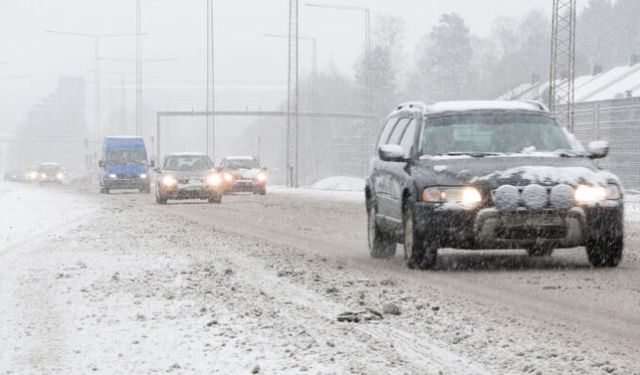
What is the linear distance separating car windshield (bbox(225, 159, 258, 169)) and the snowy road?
31.4 m

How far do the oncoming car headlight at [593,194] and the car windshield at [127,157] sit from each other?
41.4m

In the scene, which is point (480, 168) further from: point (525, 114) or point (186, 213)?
point (186, 213)

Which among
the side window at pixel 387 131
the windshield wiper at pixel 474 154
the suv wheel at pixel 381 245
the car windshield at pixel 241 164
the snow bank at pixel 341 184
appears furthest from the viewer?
the snow bank at pixel 341 184

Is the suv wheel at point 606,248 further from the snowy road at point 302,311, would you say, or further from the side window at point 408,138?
the side window at point 408,138

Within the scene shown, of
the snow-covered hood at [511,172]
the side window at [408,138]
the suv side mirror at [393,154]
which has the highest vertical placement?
the side window at [408,138]

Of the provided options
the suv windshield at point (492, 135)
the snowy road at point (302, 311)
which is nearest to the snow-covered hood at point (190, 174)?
the snowy road at point (302, 311)

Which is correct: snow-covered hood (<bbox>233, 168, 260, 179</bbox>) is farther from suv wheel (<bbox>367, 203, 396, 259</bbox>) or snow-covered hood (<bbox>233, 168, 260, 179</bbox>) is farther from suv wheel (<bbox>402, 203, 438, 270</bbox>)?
suv wheel (<bbox>402, 203, 438, 270</bbox>)

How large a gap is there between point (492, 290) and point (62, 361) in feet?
14.4

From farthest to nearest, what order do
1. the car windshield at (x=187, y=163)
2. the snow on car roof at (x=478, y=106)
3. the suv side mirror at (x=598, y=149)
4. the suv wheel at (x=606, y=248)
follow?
1. the car windshield at (x=187, y=163)
2. the snow on car roof at (x=478, y=106)
3. the suv side mirror at (x=598, y=149)
4. the suv wheel at (x=606, y=248)

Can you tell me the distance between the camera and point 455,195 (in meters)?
12.0

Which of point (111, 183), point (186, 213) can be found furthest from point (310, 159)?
point (186, 213)

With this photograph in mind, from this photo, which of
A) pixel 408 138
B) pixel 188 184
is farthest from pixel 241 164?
pixel 408 138

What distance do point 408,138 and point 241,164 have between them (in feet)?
114

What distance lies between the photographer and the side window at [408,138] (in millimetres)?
13406
